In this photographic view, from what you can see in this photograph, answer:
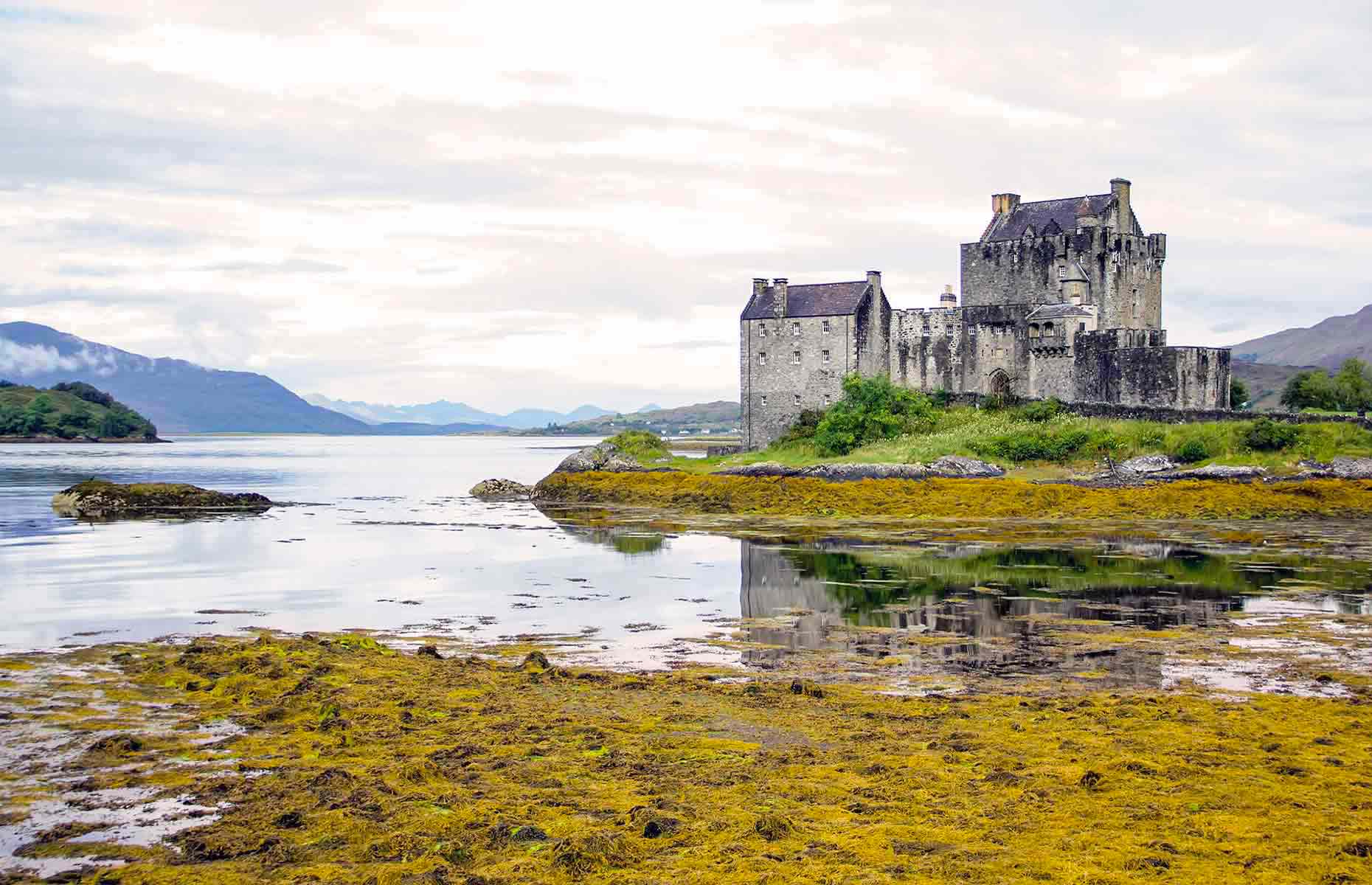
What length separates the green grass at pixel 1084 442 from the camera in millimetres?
40938

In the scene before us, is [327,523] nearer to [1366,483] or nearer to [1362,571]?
[1362,571]

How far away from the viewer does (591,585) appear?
25.2 meters

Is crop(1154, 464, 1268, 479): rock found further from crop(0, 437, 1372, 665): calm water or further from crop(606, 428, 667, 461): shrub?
crop(606, 428, 667, 461): shrub

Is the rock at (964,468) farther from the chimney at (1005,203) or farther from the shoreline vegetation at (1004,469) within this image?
the chimney at (1005,203)

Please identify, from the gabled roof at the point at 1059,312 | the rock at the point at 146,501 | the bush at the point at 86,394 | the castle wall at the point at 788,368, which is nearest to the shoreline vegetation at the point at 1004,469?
the castle wall at the point at 788,368

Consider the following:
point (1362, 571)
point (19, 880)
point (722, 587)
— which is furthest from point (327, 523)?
point (19, 880)

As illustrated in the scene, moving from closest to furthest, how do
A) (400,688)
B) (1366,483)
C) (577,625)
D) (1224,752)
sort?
(1224,752) < (400,688) < (577,625) < (1366,483)

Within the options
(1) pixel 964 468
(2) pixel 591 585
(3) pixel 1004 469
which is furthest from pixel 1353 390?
(2) pixel 591 585

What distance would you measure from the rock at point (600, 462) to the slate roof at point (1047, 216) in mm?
21166

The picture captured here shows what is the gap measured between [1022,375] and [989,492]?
45.6 ft

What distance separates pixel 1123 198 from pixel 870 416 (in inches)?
642

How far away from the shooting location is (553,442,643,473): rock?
58.6 metres

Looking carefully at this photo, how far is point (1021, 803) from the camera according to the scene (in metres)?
9.66

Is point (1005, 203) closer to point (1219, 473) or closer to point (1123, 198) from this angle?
point (1123, 198)
